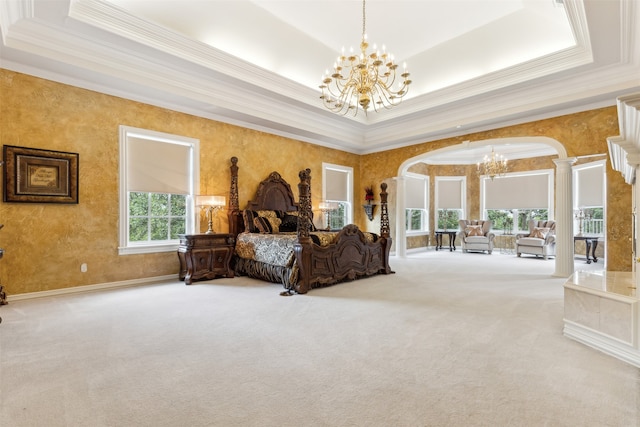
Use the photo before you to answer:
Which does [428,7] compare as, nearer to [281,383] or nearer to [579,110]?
[579,110]

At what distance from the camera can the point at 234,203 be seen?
6.00 metres

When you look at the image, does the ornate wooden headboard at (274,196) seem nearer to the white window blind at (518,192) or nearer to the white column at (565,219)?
the white column at (565,219)

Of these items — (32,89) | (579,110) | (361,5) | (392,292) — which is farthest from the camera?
(579,110)

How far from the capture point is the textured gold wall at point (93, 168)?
3.92 metres

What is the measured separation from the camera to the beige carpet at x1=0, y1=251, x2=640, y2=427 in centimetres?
161

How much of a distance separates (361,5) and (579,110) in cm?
410

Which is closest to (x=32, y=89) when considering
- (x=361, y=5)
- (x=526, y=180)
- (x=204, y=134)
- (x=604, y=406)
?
(x=204, y=134)

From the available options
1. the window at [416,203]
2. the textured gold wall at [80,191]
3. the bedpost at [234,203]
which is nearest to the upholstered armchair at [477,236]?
the window at [416,203]

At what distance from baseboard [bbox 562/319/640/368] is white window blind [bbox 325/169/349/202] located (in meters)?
5.95

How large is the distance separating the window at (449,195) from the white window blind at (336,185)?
396 centimetres

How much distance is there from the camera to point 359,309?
11.4 ft

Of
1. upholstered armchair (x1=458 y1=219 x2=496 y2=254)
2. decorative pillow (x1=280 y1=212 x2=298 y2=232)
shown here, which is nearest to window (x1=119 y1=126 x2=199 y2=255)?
decorative pillow (x1=280 y1=212 x2=298 y2=232)

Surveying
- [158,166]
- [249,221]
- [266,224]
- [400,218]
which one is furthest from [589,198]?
[158,166]

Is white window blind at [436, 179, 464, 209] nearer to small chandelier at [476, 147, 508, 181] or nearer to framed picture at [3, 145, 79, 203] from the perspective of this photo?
small chandelier at [476, 147, 508, 181]
